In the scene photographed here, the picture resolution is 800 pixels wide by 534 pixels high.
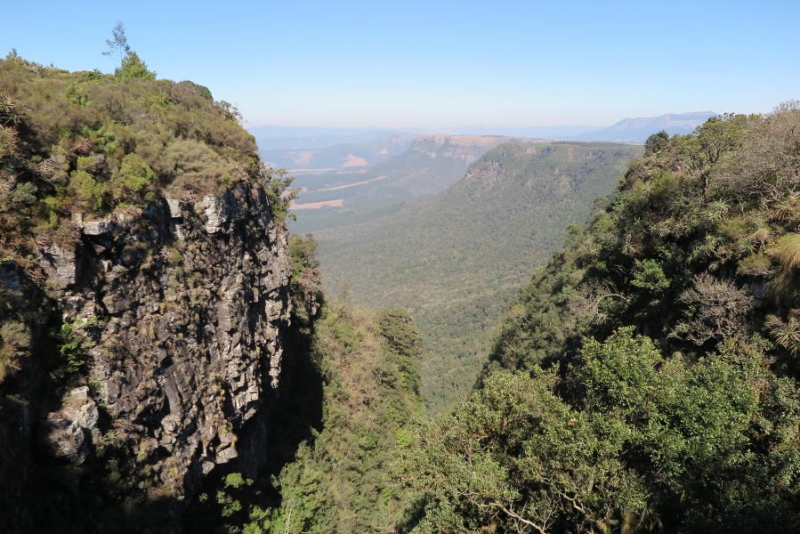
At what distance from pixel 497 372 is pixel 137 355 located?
45.0 ft

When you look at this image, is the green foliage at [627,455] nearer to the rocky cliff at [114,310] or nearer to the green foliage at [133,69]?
the rocky cliff at [114,310]

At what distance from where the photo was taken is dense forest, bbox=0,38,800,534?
10.5m

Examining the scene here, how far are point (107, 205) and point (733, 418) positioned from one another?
19.9 m

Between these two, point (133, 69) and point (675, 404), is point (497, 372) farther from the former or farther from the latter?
point (133, 69)

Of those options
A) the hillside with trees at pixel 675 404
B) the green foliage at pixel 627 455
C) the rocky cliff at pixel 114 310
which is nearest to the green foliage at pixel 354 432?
the green foliage at pixel 627 455

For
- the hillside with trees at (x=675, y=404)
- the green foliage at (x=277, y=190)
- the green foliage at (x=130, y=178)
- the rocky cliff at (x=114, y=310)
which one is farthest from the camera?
the green foliage at (x=277, y=190)

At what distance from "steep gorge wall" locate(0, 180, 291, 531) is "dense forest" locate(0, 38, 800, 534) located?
10 cm

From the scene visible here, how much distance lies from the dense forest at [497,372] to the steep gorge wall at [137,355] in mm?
101

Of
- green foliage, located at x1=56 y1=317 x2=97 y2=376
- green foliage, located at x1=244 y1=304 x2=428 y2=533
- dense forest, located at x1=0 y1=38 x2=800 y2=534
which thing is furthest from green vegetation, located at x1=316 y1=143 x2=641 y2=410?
green foliage, located at x1=56 y1=317 x2=97 y2=376

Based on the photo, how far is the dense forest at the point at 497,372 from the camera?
10500 millimetres

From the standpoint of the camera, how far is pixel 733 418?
33.1ft

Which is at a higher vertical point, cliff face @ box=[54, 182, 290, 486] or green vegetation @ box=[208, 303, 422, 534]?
cliff face @ box=[54, 182, 290, 486]

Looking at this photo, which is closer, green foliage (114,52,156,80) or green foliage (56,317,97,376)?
green foliage (56,317,97,376)

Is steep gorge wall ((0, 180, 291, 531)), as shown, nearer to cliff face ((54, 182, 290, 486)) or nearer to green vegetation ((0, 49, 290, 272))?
cliff face ((54, 182, 290, 486))
